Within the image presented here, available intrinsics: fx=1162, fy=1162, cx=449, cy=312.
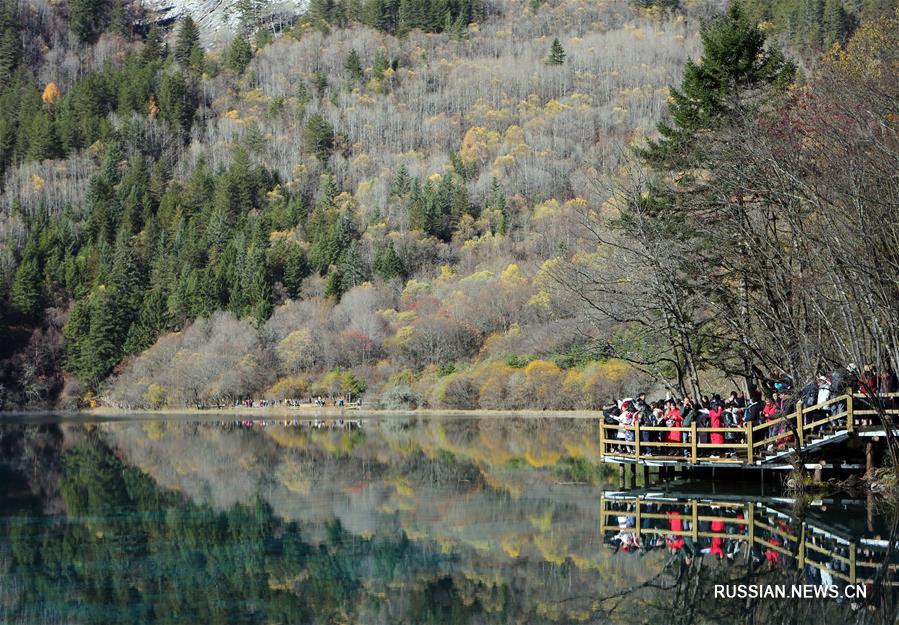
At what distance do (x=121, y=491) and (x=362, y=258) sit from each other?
93.1 metres

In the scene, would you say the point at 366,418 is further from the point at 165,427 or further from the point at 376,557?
the point at 376,557

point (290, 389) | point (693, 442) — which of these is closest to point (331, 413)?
point (290, 389)

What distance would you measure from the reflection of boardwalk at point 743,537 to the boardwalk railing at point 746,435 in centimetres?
187

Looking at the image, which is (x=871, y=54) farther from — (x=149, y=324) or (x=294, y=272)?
(x=149, y=324)

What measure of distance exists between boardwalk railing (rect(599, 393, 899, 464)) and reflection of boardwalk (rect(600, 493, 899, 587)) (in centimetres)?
187

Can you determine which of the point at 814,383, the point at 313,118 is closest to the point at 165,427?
the point at 814,383

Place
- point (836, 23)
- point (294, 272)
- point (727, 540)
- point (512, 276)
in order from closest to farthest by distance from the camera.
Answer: point (727, 540) < point (512, 276) < point (294, 272) < point (836, 23)

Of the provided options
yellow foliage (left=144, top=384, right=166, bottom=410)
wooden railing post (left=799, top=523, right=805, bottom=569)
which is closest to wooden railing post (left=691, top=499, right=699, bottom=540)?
wooden railing post (left=799, top=523, right=805, bottom=569)

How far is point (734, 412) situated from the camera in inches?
1099

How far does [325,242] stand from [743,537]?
368ft

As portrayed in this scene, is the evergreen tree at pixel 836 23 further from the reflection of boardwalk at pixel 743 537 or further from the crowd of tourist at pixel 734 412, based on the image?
the reflection of boardwalk at pixel 743 537

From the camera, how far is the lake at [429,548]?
1647cm

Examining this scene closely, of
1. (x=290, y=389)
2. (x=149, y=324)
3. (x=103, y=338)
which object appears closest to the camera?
(x=290, y=389)

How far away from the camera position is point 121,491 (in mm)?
31234
